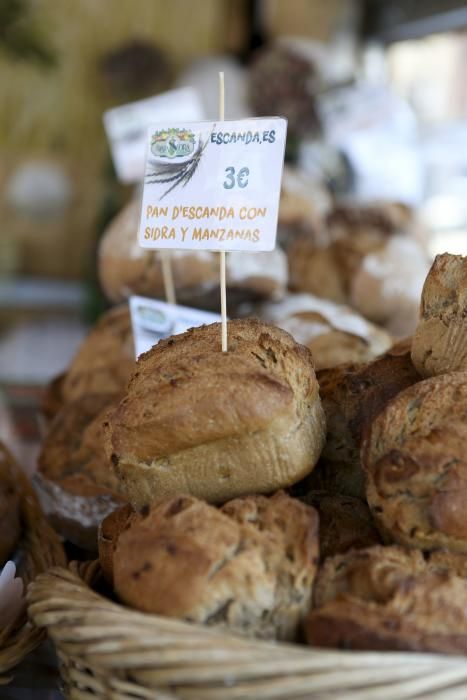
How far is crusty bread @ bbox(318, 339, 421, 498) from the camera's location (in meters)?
1.40

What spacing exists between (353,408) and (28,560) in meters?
0.78

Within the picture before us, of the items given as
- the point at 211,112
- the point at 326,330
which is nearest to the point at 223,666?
the point at 326,330

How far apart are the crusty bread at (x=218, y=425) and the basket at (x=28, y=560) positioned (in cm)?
35

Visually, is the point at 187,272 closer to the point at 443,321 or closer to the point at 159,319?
the point at 159,319

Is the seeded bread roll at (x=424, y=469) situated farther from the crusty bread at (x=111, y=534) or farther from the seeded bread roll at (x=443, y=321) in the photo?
the crusty bread at (x=111, y=534)

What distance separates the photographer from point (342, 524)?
4.19 ft

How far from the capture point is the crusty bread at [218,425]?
1.22 metres

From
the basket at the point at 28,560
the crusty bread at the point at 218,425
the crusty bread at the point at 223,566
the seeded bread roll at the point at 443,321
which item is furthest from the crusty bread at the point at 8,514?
the seeded bread roll at the point at 443,321

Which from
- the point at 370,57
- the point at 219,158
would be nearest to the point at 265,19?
the point at 370,57

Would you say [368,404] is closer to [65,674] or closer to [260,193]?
[260,193]

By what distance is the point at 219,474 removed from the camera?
1.26 m

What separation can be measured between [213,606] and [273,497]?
0.68 ft

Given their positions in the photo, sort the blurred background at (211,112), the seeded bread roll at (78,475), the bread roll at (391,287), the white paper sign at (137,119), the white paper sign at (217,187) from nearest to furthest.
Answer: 1. the white paper sign at (217,187)
2. the seeded bread roll at (78,475)
3. the white paper sign at (137,119)
4. the bread roll at (391,287)
5. the blurred background at (211,112)

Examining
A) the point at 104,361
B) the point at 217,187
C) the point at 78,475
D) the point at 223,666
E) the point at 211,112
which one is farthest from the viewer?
the point at 211,112
